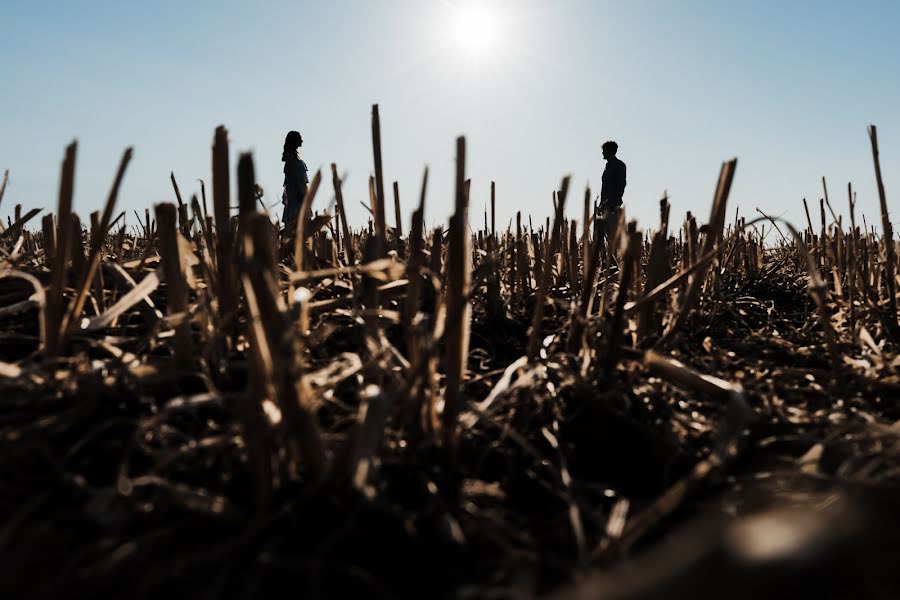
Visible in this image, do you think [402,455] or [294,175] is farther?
[294,175]

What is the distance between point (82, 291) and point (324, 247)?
1.34 meters

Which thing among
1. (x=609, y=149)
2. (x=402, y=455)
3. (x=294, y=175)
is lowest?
(x=402, y=455)

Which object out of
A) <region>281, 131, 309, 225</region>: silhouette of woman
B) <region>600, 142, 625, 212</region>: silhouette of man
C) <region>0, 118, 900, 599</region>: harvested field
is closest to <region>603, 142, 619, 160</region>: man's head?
<region>600, 142, 625, 212</region>: silhouette of man

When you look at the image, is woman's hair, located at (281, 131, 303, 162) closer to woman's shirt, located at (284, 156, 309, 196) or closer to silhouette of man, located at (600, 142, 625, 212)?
woman's shirt, located at (284, 156, 309, 196)

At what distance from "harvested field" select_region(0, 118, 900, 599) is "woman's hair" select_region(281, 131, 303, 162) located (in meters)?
3.49

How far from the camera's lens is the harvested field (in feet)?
2.68

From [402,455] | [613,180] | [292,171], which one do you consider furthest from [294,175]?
[402,455]

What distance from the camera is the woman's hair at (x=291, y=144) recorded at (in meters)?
5.18

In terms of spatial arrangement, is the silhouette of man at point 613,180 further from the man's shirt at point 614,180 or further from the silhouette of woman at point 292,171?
the silhouette of woman at point 292,171

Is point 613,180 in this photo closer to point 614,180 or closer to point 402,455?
point 614,180

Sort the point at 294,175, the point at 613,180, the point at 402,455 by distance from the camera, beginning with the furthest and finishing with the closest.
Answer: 1. the point at 613,180
2. the point at 294,175
3. the point at 402,455

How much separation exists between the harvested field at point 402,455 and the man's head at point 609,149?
15.3 feet

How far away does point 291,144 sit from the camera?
5.21 metres

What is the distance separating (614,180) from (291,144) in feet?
9.80
